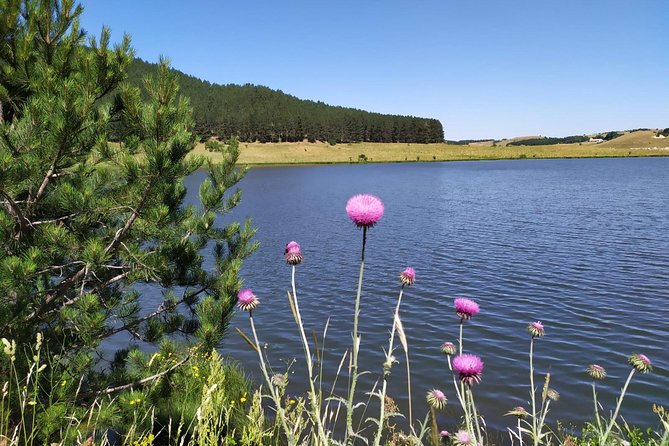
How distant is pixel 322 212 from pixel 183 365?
28.1 metres

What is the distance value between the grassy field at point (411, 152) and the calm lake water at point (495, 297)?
94.9 m

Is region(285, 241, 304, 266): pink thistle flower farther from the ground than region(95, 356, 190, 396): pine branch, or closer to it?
farther from the ground

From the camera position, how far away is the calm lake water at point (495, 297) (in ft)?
30.0

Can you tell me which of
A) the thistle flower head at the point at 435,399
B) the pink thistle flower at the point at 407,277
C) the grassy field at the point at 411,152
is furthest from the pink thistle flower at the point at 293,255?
the grassy field at the point at 411,152

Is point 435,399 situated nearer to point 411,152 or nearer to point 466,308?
point 466,308

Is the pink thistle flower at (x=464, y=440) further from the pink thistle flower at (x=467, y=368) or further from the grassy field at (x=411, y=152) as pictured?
the grassy field at (x=411, y=152)

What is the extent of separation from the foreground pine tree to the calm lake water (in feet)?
13.3

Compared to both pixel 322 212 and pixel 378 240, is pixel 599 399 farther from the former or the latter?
pixel 322 212

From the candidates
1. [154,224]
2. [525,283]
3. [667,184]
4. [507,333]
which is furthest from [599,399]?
[667,184]

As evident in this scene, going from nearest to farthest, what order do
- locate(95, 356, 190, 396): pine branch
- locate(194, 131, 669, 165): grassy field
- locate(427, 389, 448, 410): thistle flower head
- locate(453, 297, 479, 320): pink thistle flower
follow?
locate(427, 389, 448, 410): thistle flower head
locate(453, 297, 479, 320): pink thistle flower
locate(95, 356, 190, 396): pine branch
locate(194, 131, 669, 165): grassy field

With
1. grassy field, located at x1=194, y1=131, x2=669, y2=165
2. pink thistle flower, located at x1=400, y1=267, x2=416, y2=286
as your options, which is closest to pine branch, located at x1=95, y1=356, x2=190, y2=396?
pink thistle flower, located at x1=400, y1=267, x2=416, y2=286

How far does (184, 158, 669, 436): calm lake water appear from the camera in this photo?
9141mm

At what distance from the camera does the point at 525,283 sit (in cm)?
1525

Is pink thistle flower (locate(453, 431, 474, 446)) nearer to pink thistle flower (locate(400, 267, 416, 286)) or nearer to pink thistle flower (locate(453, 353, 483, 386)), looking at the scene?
pink thistle flower (locate(453, 353, 483, 386))
